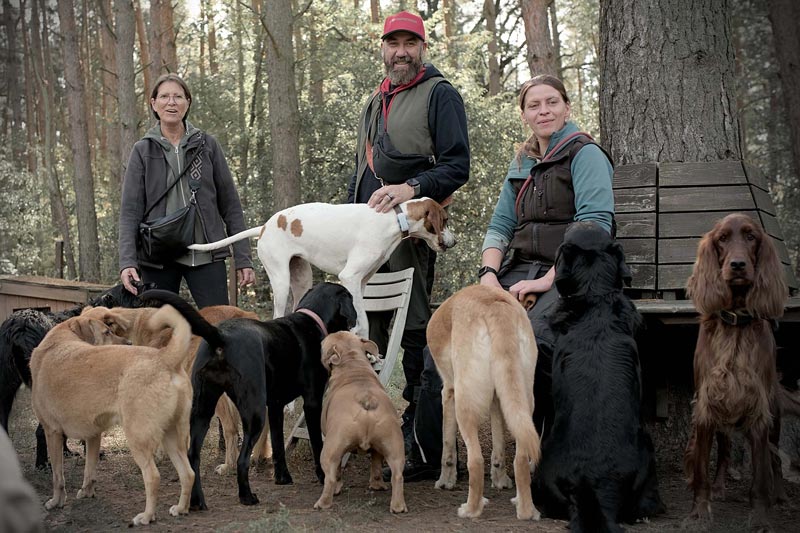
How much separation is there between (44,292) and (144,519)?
758 cm

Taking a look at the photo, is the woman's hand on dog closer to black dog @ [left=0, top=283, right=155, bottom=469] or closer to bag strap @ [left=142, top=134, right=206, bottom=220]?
bag strap @ [left=142, top=134, right=206, bottom=220]

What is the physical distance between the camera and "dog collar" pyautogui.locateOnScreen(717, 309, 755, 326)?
408cm

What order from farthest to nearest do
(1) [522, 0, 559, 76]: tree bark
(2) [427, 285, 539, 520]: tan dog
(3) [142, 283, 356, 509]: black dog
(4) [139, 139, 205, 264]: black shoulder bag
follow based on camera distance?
(1) [522, 0, 559, 76]: tree bark
(4) [139, 139, 205, 264]: black shoulder bag
(3) [142, 283, 356, 509]: black dog
(2) [427, 285, 539, 520]: tan dog

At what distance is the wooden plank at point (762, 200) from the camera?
533 cm

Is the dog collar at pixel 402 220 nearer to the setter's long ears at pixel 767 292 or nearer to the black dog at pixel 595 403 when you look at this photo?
the black dog at pixel 595 403

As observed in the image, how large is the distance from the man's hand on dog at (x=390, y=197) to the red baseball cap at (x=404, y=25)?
103 centimetres

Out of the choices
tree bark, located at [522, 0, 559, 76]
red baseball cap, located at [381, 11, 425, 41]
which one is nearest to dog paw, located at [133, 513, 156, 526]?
red baseball cap, located at [381, 11, 425, 41]

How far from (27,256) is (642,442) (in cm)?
2369

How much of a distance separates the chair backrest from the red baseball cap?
5.22 ft

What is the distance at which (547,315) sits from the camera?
462cm

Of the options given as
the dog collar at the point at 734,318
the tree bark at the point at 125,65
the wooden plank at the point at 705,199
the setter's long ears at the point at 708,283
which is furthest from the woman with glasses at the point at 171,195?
the tree bark at the point at 125,65

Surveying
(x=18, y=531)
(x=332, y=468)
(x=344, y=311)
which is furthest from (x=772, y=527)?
(x=18, y=531)

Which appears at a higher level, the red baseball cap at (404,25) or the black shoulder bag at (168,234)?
the red baseball cap at (404,25)

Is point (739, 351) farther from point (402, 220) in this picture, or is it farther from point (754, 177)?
point (402, 220)
